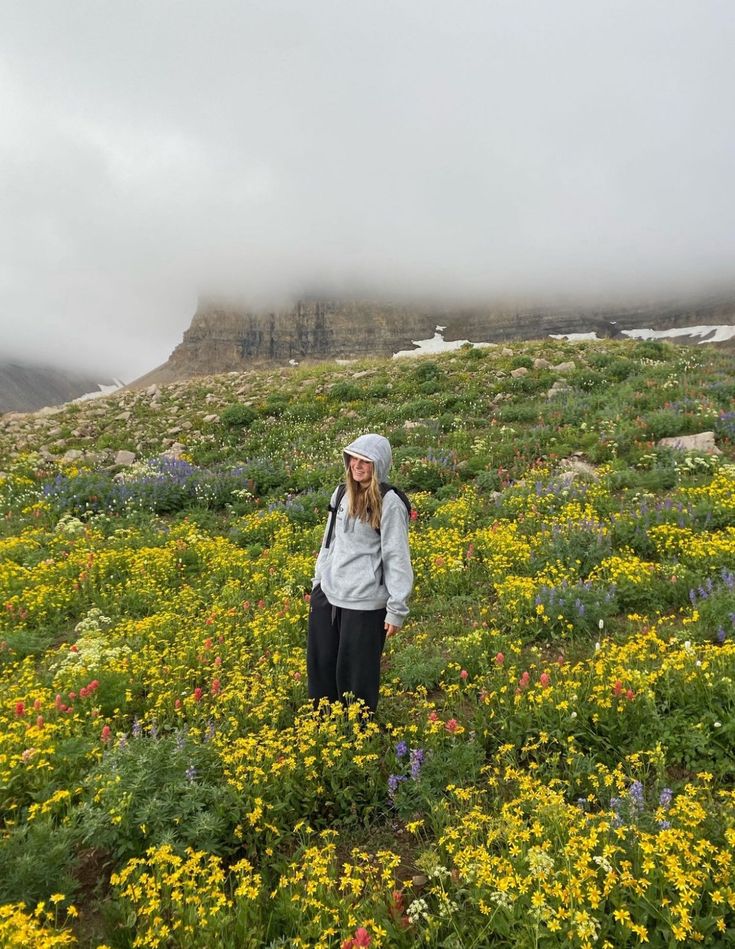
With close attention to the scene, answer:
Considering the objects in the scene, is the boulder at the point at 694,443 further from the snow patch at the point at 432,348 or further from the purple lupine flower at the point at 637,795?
the snow patch at the point at 432,348

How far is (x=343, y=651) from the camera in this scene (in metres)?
4.60

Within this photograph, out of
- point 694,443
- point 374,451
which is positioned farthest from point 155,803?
point 694,443

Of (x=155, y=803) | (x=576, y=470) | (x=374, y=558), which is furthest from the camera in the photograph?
(x=576, y=470)

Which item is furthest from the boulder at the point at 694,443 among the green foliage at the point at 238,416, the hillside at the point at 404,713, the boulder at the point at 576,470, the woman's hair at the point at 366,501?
the green foliage at the point at 238,416

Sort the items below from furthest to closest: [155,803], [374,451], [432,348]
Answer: [432,348], [374,451], [155,803]

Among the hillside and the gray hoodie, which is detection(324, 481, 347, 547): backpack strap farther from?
the hillside

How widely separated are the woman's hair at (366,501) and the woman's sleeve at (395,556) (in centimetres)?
6

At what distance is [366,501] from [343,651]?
1.35 m

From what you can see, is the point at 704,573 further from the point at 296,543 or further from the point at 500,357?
the point at 500,357

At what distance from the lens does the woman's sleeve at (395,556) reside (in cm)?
432

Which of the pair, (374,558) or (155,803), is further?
(374,558)

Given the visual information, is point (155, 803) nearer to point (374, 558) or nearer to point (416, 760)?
point (416, 760)

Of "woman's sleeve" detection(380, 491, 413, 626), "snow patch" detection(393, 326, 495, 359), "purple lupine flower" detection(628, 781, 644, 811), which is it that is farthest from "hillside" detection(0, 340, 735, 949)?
"snow patch" detection(393, 326, 495, 359)

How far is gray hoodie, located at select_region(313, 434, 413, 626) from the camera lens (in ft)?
14.3
